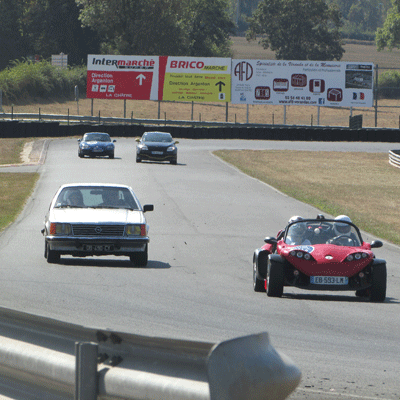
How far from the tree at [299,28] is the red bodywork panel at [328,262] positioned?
357ft

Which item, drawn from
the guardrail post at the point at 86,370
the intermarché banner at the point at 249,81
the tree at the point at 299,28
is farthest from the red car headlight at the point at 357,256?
the tree at the point at 299,28

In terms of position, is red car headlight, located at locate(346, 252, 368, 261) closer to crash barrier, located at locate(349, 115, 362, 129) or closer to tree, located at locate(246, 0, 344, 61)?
crash barrier, located at locate(349, 115, 362, 129)

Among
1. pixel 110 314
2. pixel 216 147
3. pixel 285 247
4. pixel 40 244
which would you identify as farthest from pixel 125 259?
pixel 216 147

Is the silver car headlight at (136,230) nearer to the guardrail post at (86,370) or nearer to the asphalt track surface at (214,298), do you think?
the asphalt track surface at (214,298)

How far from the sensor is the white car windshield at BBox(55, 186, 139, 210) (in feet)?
47.6

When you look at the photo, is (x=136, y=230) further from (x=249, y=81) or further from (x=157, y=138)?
(x=249, y=81)

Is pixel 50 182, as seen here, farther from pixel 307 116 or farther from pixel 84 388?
pixel 307 116

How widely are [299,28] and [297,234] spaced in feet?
362

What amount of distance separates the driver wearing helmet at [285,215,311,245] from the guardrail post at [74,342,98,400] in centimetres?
772

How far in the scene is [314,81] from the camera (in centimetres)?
6894

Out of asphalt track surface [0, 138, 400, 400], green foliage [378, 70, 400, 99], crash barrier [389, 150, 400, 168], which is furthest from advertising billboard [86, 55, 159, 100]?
green foliage [378, 70, 400, 99]

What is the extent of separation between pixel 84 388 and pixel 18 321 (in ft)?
2.53

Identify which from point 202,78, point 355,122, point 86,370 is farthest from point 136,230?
point 202,78

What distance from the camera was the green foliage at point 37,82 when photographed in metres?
84.2
